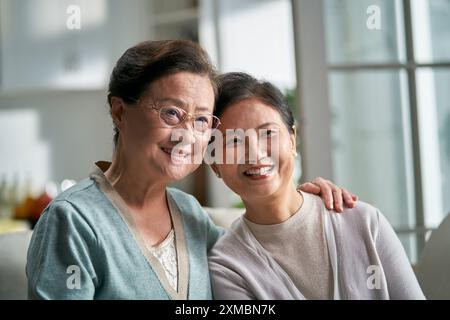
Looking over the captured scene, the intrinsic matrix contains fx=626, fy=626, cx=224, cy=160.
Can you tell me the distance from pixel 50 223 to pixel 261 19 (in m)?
1.90

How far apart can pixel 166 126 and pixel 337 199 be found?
0.24 metres

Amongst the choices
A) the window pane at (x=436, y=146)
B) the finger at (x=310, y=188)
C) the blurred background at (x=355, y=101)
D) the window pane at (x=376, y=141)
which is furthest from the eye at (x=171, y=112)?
the window pane at (x=436, y=146)

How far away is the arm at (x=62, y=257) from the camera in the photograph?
2.16ft

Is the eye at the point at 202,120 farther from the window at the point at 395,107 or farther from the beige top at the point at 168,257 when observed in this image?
the window at the point at 395,107

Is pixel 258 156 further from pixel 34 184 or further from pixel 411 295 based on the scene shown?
pixel 34 184

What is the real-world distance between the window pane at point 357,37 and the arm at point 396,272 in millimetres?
444

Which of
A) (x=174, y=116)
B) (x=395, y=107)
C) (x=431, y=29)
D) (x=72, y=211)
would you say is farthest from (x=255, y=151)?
(x=431, y=29)

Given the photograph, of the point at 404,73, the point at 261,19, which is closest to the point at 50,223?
the point at 404,73

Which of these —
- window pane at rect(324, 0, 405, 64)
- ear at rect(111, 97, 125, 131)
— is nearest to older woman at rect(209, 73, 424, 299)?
ear at rect(111, 97, 125, 131)

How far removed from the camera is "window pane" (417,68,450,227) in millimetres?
1046

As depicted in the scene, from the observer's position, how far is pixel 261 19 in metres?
2.44

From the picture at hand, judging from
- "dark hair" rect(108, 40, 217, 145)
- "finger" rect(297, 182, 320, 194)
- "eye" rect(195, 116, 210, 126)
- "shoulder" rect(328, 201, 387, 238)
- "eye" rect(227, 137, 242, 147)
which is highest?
"dark hair" rect(108, 40, 217, 145)

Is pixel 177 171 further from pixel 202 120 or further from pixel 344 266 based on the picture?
pixel 344 266

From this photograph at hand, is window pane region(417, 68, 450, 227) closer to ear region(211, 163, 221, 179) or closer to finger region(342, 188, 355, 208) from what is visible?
finger region(342, 188, 355, 208)
